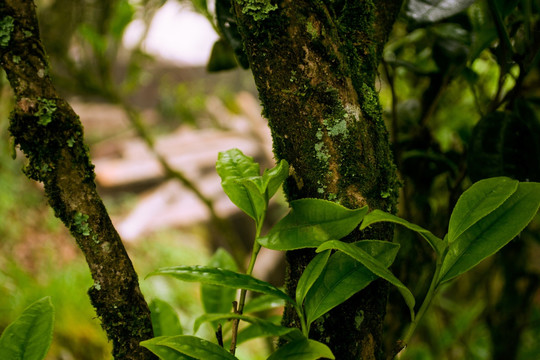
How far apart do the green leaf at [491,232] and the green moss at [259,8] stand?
27 cm

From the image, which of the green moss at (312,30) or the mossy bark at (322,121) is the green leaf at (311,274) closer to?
the mossy bark at (322,121)

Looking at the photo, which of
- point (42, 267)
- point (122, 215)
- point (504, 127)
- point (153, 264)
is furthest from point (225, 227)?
point (122, 215)

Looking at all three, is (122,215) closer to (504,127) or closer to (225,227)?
(225,227)

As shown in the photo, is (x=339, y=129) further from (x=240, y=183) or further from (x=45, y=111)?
(x=45, y=111)

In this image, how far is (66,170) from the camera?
370mm

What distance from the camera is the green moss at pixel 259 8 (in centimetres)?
37

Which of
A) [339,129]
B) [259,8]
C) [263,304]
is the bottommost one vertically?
[263,304]

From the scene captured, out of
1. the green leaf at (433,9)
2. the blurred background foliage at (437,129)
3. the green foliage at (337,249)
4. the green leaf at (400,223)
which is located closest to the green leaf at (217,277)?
the green foliage at (337,249)

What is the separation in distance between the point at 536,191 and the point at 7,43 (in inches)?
19.1

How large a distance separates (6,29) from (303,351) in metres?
0.38

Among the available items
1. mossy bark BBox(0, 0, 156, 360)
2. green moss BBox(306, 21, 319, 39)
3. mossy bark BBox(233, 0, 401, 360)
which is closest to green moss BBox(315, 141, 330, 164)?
mossy bark BBox(233, 0, 401, 360)

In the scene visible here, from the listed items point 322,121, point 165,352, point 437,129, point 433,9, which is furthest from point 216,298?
point 437,129

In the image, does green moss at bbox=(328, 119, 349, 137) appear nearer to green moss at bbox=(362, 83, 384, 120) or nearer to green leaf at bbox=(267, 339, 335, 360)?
green moss at bbox=(362, 83, 384, 120)

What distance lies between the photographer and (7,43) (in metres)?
0.35
